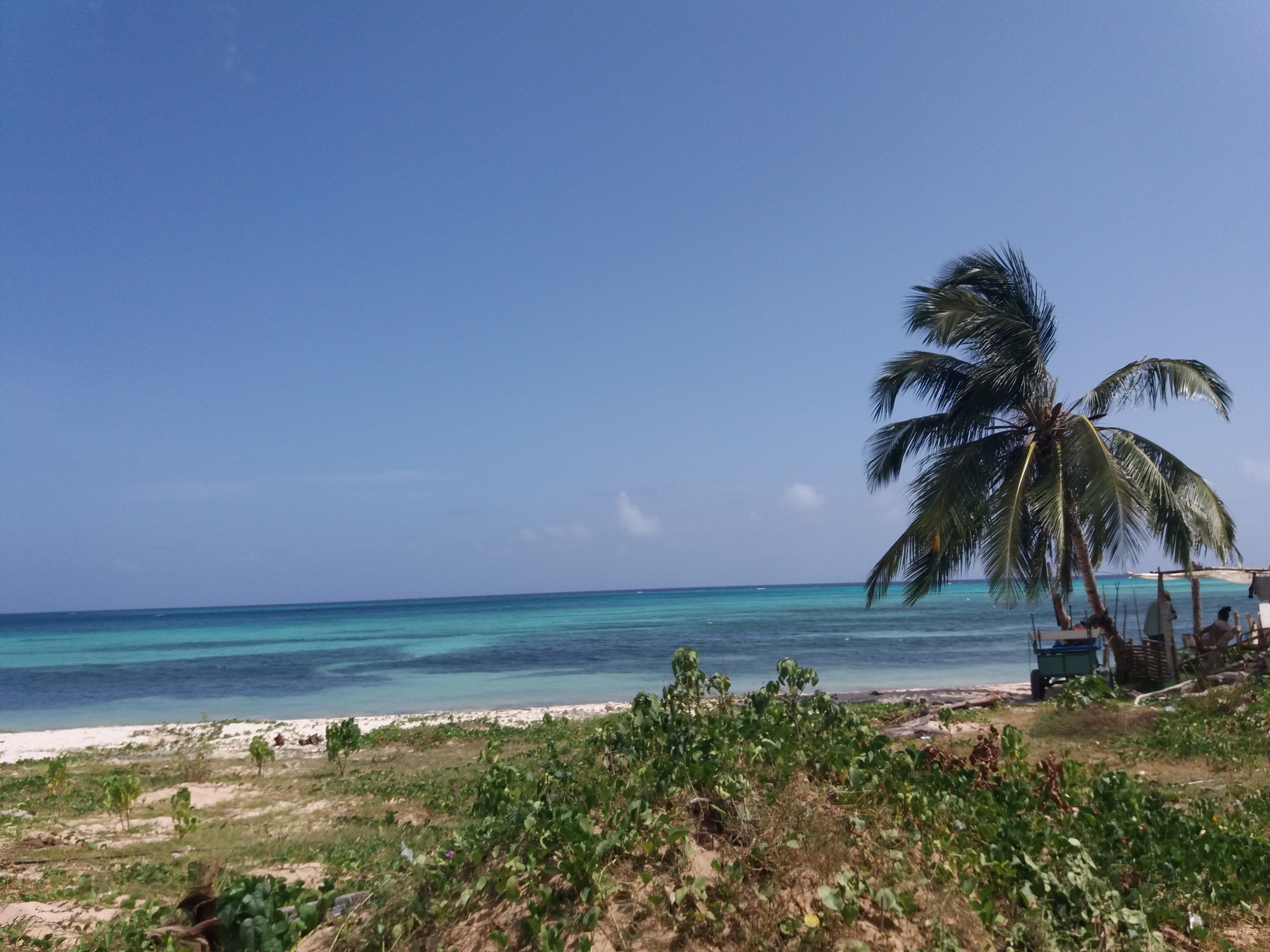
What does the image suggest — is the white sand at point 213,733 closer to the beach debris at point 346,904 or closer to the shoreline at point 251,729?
the shoreline at point 251,729

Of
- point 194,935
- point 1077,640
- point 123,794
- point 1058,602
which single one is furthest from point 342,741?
point 1058,602

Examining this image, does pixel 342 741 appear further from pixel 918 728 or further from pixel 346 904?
pixel 918 728

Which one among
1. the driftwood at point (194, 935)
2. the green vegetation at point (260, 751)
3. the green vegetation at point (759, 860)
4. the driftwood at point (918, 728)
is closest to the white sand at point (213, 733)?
the green vegetation at point (260, 751)

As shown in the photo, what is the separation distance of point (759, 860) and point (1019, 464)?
11495 millimetres

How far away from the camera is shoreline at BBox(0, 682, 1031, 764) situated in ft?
45.8

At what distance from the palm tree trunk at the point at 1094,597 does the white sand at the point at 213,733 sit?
8778mm

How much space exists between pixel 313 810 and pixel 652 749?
17.4 ft

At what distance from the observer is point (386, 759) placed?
37.5ft

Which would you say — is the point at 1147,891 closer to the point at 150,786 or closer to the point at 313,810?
the point at 313,810

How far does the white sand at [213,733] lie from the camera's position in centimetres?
1398

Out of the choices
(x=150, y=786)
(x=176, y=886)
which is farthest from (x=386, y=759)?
(x=176, y=886)

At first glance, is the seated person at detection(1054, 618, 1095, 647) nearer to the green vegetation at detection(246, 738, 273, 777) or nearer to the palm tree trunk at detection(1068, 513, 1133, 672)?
the palm tree trunk at detection(1068, 513, 1133, 672)

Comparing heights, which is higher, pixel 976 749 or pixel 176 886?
pixel 976 749

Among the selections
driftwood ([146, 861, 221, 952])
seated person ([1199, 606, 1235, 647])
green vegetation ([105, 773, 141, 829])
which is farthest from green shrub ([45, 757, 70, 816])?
seated person ([1199, 606, 1235, 647])
